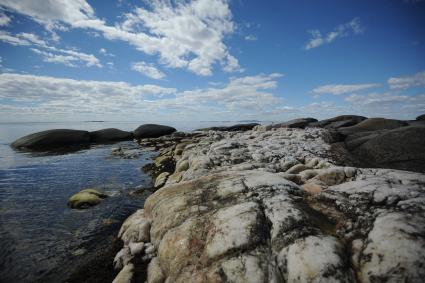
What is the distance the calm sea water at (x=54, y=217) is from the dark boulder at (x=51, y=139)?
11.7 metres

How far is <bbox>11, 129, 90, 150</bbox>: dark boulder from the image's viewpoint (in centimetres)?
2512

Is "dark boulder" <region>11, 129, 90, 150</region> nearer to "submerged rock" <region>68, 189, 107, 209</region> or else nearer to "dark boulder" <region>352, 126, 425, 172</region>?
"submerged rock" <region>68, 189, 107, 209</region>

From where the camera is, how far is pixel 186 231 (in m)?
4.16

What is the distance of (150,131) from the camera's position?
121ft

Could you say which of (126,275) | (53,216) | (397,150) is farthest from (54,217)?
(397,150)

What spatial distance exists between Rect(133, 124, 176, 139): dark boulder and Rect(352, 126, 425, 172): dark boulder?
30890 mm

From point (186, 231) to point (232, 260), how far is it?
1.12m

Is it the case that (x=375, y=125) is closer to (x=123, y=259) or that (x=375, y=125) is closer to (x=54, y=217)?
(x=123, y=259)

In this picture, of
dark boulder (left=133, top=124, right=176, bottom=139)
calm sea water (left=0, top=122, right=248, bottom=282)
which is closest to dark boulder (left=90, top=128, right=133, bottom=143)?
dark boulder (left=133, top=124, right=176, bottom=139)

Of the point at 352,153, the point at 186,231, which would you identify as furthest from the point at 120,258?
the point at 352,153

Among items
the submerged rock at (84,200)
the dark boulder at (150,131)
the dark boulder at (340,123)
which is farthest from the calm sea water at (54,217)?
the dark boulder at (150,131)

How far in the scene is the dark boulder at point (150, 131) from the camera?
36000 mm

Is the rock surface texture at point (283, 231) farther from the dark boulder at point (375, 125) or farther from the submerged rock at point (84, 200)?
the dark boulder at point (375, 125)

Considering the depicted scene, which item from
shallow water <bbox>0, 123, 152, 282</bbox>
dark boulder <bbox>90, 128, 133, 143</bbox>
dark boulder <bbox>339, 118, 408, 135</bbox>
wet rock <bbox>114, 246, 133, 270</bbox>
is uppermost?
dark boulder <bbox>339, 118, 408, 135</bbox>
